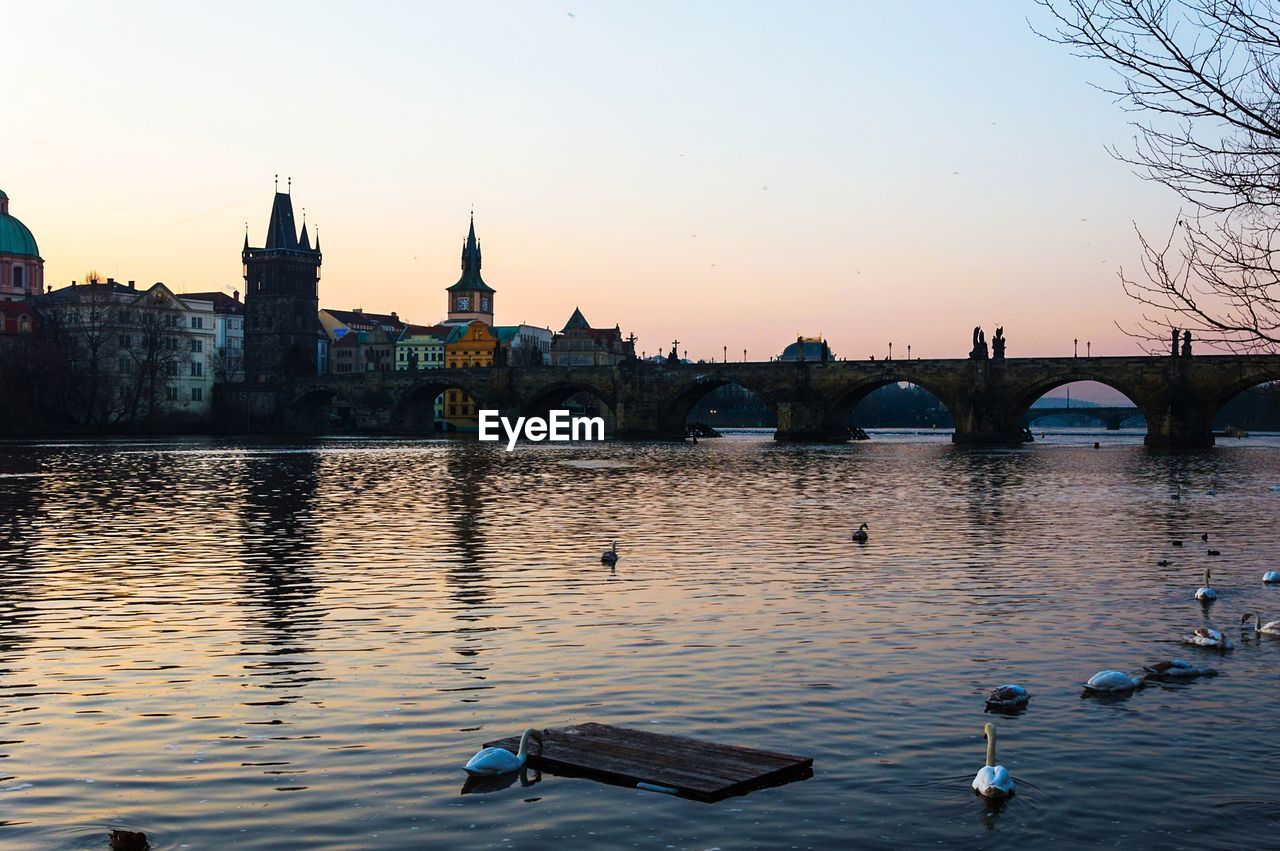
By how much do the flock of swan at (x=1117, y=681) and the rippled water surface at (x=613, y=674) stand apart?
0.15 metres

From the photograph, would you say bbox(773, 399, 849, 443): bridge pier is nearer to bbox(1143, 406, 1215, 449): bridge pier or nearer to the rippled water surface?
bbox(1143, 406, 1215, 449): bridge pier

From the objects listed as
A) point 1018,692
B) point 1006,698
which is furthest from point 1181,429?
point 1006,698

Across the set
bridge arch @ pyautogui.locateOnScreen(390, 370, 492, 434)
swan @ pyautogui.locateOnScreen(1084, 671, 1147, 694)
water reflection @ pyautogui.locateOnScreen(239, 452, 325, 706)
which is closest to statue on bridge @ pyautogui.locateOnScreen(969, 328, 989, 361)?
bridge arch @ pyautogui.locateOnScreen(390, 370, 492, 434)

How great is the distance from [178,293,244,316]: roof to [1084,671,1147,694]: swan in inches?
6542

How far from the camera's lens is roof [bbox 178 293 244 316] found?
171 meters

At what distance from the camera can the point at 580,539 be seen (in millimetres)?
28281

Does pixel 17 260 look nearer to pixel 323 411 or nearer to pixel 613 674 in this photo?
pixel 323 411

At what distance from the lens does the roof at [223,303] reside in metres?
171

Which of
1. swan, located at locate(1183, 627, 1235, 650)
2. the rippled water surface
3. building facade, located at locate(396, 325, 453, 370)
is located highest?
building facade, located at locate(396, 325, 453, 370)

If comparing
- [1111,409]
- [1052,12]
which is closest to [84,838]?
[1052,12]

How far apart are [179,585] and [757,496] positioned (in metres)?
24.9

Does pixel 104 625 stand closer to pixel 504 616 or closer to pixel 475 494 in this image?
pixel 504 616

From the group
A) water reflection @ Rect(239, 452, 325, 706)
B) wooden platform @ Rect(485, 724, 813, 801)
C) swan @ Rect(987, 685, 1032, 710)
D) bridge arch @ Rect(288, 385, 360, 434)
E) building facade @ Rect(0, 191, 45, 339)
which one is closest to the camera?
wooden platform @ Rect(485, 724, 813, 801)

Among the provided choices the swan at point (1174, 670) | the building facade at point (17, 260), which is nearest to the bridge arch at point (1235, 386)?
the swan at point (1174, 670)
